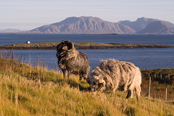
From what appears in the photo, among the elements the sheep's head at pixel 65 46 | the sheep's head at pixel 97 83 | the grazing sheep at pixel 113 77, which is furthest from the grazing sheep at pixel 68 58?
the sheep's head at pixel 97 83

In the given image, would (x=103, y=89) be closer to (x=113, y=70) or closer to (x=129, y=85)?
(x=113, y=70)

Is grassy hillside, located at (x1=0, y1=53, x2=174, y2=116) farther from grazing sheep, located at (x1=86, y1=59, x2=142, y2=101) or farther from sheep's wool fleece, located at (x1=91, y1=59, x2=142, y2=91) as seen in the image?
sheep's wool fleece, located at (x1=91, y1=59, x2=142, y2=91)

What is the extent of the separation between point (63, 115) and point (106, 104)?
169 centimetres

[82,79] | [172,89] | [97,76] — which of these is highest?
[97,76]

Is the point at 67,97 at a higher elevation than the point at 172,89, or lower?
higher

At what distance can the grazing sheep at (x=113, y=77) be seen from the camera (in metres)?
8.30

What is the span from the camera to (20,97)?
7293 millimetres

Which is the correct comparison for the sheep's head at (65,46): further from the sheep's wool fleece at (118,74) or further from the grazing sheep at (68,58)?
the sheep's wool fleece at (118,74)

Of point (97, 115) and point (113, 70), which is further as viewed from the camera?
point (113, 70)

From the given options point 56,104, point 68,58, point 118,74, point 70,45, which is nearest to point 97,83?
point 118,74

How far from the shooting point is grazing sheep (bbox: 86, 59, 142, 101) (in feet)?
27.2

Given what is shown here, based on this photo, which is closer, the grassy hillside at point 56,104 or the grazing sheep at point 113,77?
the grassy hillside at point 56,104

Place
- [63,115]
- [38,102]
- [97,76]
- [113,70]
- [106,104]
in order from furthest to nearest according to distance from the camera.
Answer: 1. [113,70]
2. [97,76]
3. [106,104]
4. [38,102]
5. [63,115]

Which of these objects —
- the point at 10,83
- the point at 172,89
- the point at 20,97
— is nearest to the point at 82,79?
the point at 10,83
